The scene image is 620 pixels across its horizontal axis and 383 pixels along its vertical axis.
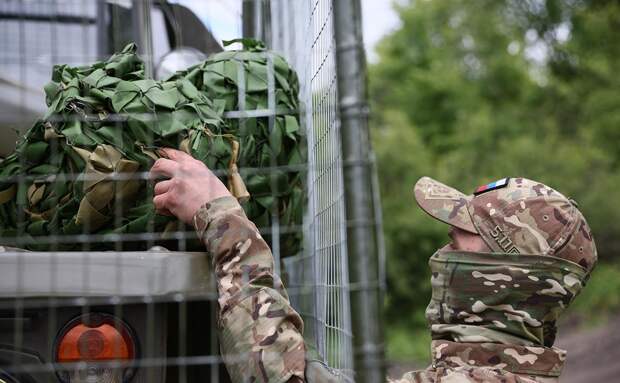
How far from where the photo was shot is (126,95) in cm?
229

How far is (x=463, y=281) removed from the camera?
7.80ft

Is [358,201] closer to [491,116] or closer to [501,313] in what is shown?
[501,313]

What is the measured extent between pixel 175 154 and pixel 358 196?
25.6 inches

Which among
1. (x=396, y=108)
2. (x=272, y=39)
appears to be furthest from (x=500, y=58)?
(x=272, y=39)

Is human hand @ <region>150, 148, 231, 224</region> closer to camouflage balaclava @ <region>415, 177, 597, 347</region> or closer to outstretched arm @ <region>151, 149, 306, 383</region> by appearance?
outstretched arm @ <region>151, 149, 306, 383</region>

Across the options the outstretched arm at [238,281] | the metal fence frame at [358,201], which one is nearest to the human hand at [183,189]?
the outstretched arm at [238,281]

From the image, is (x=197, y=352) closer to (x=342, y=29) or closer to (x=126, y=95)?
(x=126, y=95)

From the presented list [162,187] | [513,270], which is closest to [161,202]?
[162,187]

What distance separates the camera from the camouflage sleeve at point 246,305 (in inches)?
83.5

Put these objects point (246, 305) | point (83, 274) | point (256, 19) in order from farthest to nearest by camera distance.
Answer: point (256, 19), point (246, 305), point (83, 274)

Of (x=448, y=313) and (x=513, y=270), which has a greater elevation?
(x=513, y=270)

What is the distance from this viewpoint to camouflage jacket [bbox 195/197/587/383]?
213 centimetres

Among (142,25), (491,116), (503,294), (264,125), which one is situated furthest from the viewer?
(491,116)

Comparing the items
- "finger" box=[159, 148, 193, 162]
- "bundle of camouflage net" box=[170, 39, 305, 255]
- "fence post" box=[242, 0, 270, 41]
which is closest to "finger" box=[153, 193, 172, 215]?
"finger" box=[159, 148, 193, 162]
